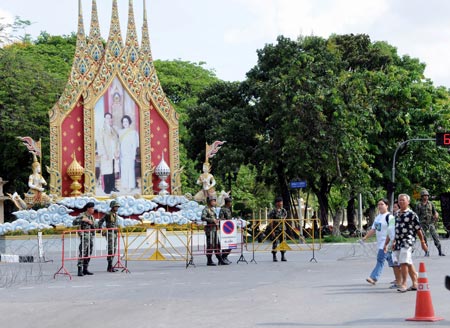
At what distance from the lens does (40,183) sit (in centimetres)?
4106

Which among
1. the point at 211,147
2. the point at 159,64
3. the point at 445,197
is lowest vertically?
the point at 445,197

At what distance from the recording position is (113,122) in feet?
144

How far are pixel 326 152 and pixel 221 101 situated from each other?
33.7 ft

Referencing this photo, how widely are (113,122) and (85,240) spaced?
861 inches

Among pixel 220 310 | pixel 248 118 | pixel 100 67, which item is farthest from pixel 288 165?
pixel 220 310

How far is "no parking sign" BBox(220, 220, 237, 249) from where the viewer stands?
2523 cm

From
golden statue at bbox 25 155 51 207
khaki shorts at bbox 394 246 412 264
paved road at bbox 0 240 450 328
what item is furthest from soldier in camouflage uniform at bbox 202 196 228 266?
golden statue at bbox 25 155 51 207

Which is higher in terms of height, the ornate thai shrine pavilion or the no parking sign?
the ornate thai shrine pavilion

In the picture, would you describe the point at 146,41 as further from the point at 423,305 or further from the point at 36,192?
the point at 423,305

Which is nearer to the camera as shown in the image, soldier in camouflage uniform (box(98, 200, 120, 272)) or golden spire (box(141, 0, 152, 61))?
soldier in camouflage uniform (box(98, 200, 120, 272))

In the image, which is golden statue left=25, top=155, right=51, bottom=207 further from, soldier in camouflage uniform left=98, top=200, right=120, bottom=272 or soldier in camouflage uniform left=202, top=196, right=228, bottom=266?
soldier in camouflage uniform left=98, top=200, right=120, bottom=272

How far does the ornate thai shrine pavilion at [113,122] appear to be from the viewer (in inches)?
1689

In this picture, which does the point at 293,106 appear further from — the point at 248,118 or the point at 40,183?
the point at 40,183

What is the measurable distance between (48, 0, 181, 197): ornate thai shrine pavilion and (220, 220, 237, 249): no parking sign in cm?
1809
